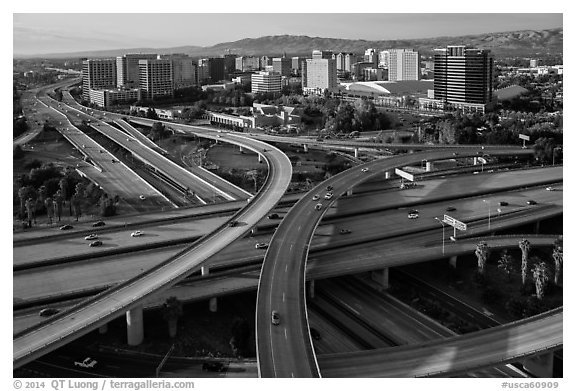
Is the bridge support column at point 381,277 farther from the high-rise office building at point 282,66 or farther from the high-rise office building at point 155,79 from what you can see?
the high-rise office building at point 282,66

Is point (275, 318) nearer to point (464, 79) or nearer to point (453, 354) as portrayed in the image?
point (453, 354)

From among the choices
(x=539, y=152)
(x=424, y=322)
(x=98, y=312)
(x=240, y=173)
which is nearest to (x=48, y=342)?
(x=98, y=312)

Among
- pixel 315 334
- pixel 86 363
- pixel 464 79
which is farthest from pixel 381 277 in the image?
pixel 464 79

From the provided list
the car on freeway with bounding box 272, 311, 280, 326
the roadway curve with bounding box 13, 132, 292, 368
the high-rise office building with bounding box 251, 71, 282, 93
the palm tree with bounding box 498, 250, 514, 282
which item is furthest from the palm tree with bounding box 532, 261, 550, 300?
the high-rise office building with bounding box 251, 71, 282, 93

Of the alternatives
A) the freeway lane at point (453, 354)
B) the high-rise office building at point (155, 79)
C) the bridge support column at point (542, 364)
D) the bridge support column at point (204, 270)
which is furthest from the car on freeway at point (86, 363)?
the high-rise office building at point (155, 79)

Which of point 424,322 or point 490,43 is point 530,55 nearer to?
point 490,43

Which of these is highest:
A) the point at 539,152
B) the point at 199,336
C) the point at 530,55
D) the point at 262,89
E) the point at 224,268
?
the point at 530,55
